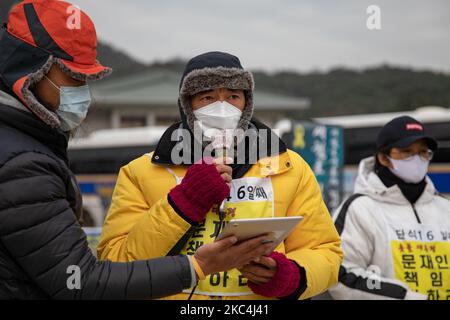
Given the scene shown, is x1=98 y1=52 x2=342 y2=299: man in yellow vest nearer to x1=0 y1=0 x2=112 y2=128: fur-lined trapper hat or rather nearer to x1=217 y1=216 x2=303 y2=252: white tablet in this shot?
x1=217 y1=216 x2=303 y2=252: white tablet

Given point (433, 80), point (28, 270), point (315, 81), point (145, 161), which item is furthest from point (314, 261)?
point (315, 81)

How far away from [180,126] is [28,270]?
3.11 ft

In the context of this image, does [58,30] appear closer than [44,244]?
No

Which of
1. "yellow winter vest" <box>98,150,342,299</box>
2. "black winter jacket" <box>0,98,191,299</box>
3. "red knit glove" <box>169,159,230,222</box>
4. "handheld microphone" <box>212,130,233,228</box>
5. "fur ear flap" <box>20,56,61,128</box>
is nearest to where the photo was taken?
"black winter jacket" <box>0,98,191,299</box>

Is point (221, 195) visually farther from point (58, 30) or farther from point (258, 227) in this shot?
point (58, 30)

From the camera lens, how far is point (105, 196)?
12477 millimetres

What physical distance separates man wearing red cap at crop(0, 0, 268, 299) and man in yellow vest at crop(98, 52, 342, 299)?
19 cm

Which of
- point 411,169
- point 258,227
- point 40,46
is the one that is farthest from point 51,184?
point 411,169

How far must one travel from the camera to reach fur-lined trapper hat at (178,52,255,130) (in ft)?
6.88

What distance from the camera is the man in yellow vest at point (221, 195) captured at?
70.4 inches

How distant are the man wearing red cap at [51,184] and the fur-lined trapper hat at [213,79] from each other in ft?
1.43

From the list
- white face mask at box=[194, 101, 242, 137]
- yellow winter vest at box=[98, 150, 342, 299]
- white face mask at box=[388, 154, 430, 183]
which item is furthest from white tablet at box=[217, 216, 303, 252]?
white face mask at box=[388, 154, 430, 183]

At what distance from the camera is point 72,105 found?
177 centimetres

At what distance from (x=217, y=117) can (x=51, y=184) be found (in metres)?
0.79
